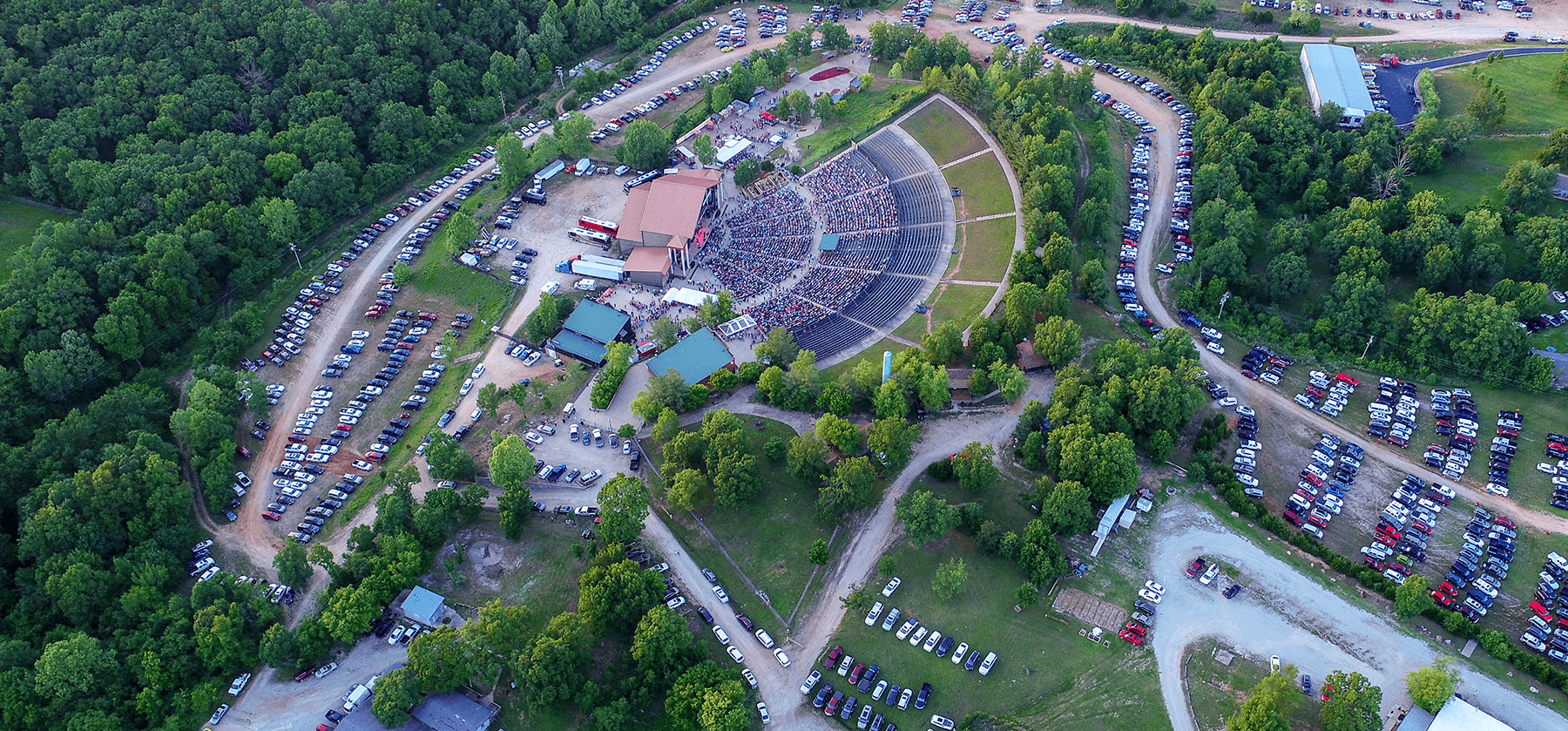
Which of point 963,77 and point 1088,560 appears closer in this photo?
point 1088,560

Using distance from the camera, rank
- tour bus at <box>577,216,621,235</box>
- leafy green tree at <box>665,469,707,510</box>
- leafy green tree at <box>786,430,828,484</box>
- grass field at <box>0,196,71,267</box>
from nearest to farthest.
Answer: leafy green tree at <box>665,469,707,510</box> → leafy green tree at <box>786,430,828,484</box> → tour bus at <box>577,216,621,235</box> → grass field at <box>0,196,71,267</box>

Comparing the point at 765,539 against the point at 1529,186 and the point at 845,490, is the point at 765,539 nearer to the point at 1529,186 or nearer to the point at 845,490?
the point at 845,490

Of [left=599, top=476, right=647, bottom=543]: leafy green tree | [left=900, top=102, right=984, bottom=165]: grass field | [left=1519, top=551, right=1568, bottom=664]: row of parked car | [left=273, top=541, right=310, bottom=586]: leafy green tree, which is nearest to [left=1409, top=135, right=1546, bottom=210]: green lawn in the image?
[left=1519, top=551, right=1568, bottom=664]: row of parked car

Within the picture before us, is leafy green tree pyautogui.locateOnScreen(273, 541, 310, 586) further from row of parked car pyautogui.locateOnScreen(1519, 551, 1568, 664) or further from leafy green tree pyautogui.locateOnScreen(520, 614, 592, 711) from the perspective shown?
row of parked car pyautogui.locateOnScreen(1519, 551, 1568, 664)

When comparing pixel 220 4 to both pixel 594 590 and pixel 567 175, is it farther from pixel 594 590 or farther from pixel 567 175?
pixel 594 590

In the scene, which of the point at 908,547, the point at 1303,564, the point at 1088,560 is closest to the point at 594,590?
the point at 908,547
